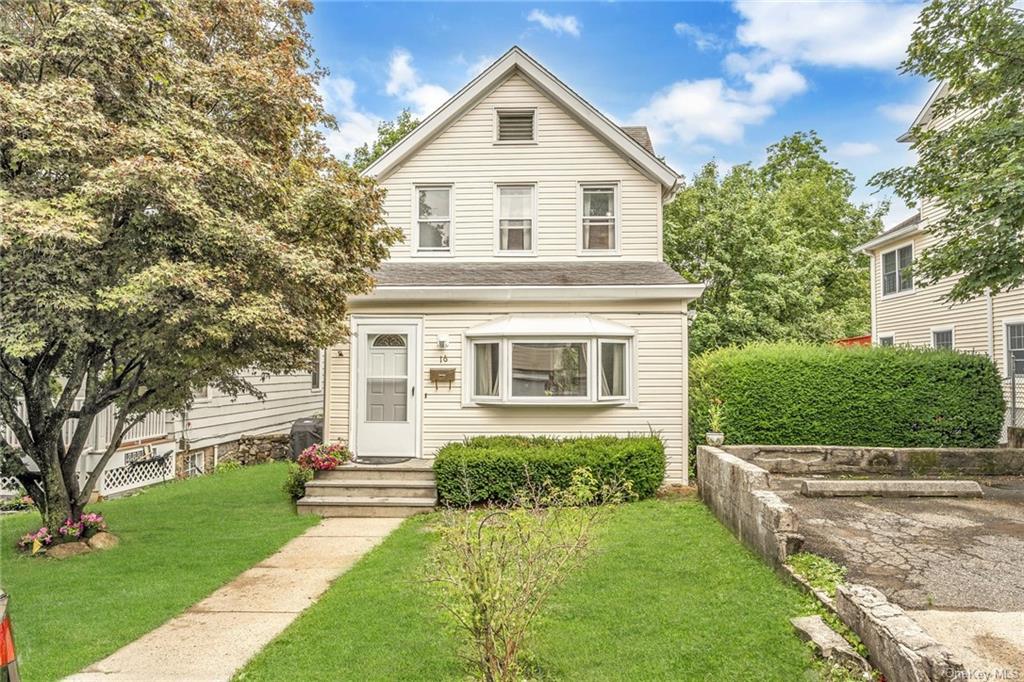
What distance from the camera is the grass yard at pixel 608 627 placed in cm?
384

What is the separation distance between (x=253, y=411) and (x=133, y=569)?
893 cm

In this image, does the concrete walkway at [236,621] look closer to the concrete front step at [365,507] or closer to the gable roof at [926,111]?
the concrete front step at [365,507]

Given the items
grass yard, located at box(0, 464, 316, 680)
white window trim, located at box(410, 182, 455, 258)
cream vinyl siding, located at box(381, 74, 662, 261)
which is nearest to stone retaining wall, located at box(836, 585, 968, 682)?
grass yard, located at box(0, 464, 316, 680)

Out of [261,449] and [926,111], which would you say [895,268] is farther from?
[261,449]

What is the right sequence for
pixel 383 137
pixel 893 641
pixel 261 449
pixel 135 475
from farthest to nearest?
pixel 383 137 < pixel 261 449 < pixel 135 475 < pixel 893 641

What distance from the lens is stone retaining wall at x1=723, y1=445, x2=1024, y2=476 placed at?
996 cm

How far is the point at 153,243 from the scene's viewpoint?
6102mm

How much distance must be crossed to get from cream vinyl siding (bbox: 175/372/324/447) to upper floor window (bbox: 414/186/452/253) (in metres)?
4.07

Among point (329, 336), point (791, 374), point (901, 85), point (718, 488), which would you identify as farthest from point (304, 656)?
point (901, 85)

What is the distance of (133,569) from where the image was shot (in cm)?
619

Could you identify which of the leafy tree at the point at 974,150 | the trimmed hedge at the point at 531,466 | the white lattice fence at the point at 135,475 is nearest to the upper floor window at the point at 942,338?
the leafy tree at the point at 974,150

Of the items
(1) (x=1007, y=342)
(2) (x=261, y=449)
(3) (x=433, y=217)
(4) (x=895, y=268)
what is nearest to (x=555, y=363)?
(3) (x=433, y=217)

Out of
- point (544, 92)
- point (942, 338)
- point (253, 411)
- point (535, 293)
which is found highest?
point (544, 92)

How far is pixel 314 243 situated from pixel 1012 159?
32.8 feet
